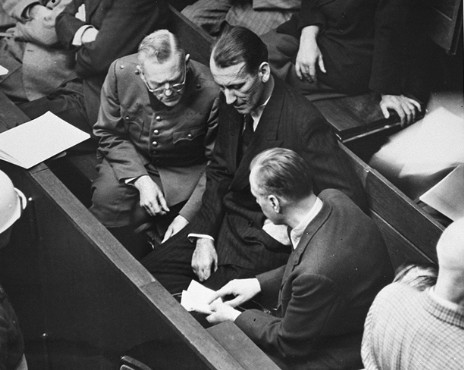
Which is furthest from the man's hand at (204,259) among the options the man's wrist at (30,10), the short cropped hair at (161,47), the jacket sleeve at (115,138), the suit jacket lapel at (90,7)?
the man's wrist at (30,10)

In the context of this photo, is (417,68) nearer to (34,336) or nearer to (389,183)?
(389,183)

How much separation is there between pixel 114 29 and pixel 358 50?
4.04ft

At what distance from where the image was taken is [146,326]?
3535 millimetres

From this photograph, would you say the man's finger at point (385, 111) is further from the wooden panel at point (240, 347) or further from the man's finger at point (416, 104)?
the wooden panel at point (240, 347)

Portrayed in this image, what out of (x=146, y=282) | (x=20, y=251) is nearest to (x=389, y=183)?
(x=146, y=282)

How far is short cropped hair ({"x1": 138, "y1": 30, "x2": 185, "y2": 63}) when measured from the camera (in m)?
3.79

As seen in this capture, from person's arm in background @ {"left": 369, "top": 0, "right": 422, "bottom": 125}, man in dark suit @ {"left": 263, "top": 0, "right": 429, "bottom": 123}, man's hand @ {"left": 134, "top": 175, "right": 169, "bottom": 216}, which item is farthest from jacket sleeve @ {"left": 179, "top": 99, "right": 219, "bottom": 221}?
person's arm in background @ {"left": 369, "top": 0, "right": 422, "bottom": 125}

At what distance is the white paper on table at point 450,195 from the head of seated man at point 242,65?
0.78 meters

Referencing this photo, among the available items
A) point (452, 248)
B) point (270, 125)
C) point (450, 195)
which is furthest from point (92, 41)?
point (452, 248)

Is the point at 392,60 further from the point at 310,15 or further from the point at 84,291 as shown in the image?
the point at 84,291

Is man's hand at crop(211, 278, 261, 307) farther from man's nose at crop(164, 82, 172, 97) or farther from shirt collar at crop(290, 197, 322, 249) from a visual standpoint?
man's nose at crop(164, 82, 172, 97)

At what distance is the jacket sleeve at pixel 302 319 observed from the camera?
310 centimetres

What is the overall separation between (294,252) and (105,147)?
133cm

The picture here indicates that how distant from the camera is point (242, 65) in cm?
340
